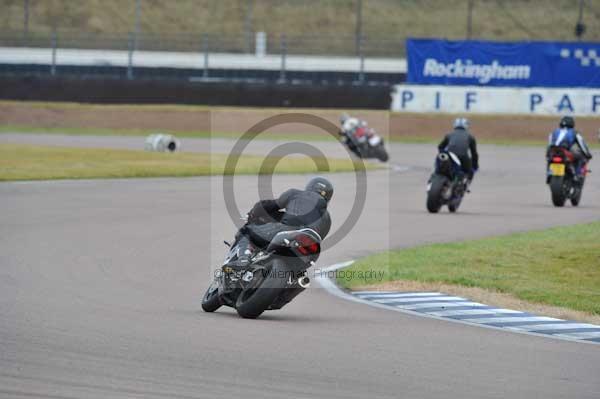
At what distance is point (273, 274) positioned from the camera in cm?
936

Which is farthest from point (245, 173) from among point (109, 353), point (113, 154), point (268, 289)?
point (109, 353)

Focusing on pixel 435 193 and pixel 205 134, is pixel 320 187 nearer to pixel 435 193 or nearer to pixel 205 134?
pixel 435 193

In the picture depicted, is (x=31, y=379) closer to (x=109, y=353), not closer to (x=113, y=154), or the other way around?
(x=109, y=353)

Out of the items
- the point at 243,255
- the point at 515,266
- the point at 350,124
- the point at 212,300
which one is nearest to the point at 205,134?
the point at 350,124

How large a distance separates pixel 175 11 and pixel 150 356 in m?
48.5

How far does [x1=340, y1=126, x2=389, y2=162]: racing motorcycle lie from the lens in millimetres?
30844

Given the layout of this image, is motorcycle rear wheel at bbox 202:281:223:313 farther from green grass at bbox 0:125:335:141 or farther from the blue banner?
green grass at bbox 0:125:335:141

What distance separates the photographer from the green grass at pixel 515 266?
11500 mm

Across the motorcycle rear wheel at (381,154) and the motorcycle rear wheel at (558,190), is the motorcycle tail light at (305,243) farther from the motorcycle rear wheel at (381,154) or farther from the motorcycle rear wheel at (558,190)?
the motorcycle rear wheel at (381,154)

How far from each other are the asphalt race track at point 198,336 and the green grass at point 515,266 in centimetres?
98

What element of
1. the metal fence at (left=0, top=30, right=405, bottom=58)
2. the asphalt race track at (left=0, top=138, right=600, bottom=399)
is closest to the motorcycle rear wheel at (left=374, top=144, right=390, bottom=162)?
the asphalt race track at (left=0, top=138, right=600, bottom=399)

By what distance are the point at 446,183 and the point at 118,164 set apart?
10.1 m

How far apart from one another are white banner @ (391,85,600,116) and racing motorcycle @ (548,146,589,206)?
1563cm
